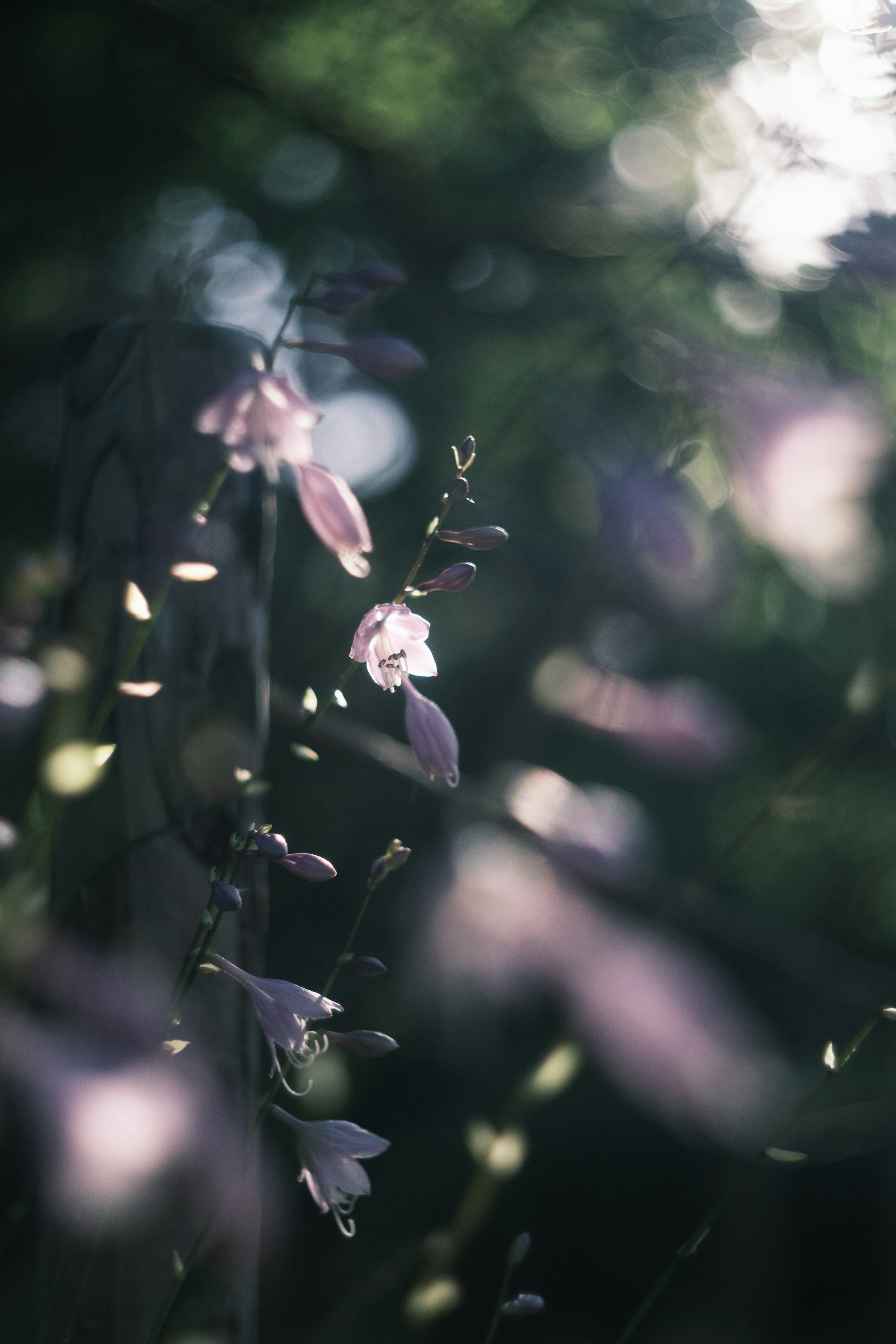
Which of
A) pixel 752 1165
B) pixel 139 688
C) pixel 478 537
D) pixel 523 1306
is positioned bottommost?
pixel 523 1306

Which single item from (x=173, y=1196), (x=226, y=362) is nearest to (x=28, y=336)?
(x=226, y=362)

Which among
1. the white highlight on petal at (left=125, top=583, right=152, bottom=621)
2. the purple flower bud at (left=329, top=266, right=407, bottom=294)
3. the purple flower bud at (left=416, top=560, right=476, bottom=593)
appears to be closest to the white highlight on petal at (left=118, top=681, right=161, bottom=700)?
the white highlight on petal at (left=125, top=583, right=152, bottom=621)

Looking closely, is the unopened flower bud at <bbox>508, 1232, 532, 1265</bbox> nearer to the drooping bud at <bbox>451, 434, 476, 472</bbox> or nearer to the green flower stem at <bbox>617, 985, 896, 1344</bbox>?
the green flower stem at <bbox>617, 985, 896, 1344</bbox>

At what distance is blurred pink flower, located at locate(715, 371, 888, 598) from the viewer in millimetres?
536

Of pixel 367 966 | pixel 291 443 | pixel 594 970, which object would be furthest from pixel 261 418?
pixel 594 970

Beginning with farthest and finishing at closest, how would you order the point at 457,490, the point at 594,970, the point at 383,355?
1. the point at 594,970
2. the point at 383,355
3. the point at 457,490

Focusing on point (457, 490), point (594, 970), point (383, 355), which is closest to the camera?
point (457, 490)

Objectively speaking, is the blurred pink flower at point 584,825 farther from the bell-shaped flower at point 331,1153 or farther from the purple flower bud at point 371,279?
the purple flower bud at point 371,279

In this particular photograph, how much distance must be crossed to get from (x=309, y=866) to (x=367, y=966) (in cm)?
6

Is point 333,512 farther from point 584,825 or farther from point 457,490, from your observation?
point 584,825

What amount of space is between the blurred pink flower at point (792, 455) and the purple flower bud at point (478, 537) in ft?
0.84

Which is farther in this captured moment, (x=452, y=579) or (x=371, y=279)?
(x=371, y=279)

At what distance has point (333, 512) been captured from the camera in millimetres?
395

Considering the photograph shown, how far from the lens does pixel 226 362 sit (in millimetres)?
524
